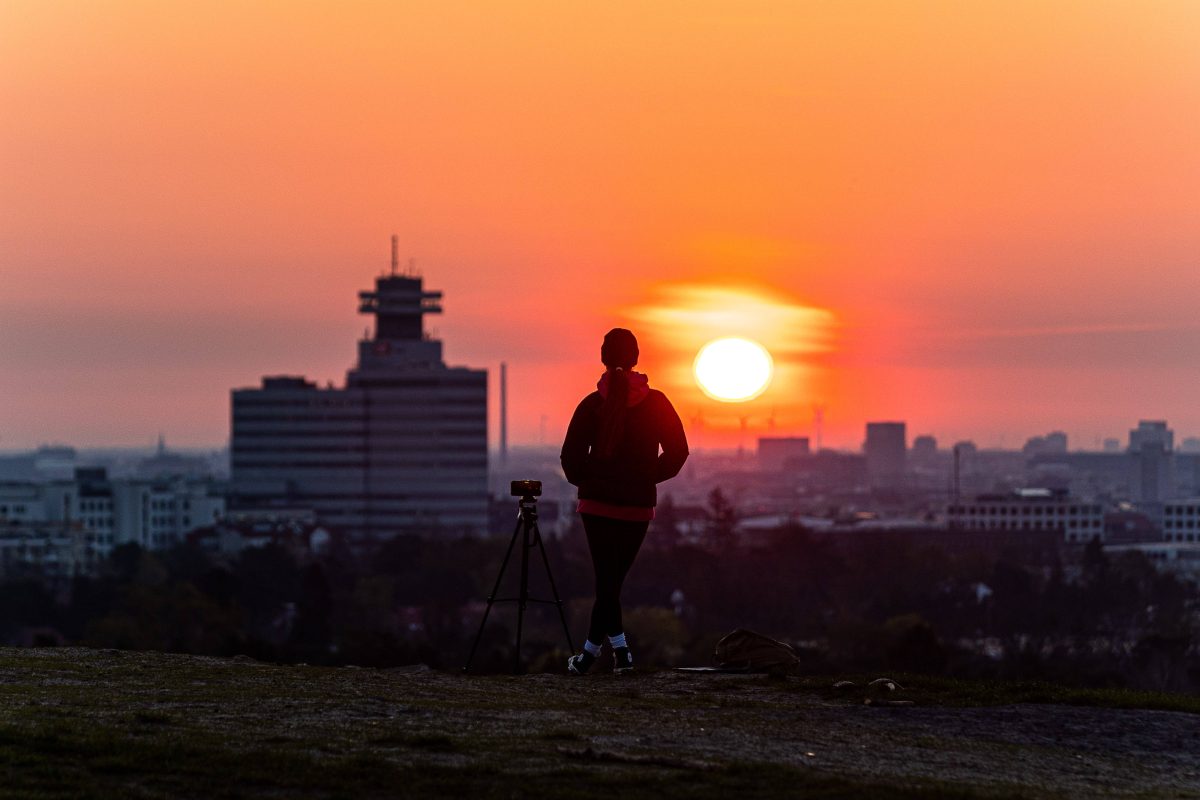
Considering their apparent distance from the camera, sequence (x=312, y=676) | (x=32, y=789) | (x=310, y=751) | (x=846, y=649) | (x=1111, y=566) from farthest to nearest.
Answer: (x=1111, y=566) < (x=846, y=649) < (x=312, y=676) < (x=310, y=751) < (x=32, y=789)

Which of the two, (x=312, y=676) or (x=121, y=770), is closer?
(x=121, y=770)

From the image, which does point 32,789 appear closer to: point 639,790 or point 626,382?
point 639,790

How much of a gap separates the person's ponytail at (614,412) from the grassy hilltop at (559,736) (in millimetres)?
1927

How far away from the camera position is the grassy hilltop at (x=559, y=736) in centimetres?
1309

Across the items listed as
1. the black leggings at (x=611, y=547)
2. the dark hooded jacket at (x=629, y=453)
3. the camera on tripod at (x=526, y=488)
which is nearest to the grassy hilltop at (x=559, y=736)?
the black leggings at (x=611, y=547)

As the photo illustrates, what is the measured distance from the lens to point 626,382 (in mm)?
18844

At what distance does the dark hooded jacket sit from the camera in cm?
1881

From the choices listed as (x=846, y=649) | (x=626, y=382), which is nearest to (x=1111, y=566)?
(x=846, y=649)

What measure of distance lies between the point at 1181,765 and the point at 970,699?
265cm

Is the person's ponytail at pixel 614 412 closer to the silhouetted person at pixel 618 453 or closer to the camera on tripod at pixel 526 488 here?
the silhouetted person at pixel 618 453

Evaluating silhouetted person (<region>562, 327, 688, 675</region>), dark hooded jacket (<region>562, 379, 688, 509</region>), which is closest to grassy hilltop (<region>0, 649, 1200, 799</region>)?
silhouetted person (<region>562, 327, 688, 675</region>)

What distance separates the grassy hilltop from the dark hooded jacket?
1.56 m

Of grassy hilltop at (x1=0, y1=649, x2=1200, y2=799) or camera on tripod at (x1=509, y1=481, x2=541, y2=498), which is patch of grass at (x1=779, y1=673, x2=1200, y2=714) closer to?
grassy hilltop at (x1=0, y1=649, x2=1200, y2=799)

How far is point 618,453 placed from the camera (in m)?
18.8
